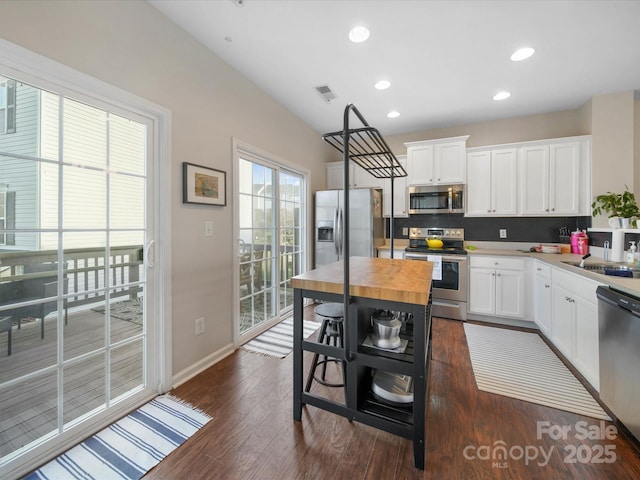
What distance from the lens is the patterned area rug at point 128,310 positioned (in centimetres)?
179

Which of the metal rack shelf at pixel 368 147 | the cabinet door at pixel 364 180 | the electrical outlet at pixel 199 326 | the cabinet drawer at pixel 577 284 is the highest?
the cabinet door at pixel 364 180

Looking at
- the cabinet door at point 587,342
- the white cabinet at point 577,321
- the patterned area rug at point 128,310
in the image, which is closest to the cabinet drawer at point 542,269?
the white cabinet at point 577,321

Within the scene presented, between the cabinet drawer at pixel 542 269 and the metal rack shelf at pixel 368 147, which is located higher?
the metal rack shelf at pixel 368 147

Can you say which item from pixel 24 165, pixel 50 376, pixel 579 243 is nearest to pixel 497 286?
pixel 579 243

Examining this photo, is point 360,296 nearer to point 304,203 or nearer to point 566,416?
point 566,416

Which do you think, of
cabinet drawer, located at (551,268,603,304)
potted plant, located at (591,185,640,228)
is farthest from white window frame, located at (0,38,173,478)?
potted plant, located at (591,185,640,228)

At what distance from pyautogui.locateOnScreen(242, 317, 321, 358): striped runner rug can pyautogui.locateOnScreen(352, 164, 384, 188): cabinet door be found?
2.33 m

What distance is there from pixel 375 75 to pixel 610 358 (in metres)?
2.92

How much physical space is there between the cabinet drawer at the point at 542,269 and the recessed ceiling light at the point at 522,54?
2032mm

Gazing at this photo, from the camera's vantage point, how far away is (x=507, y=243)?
3912 millimetres

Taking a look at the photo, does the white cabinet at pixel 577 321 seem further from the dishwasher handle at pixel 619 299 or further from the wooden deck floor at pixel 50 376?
the wooden deck floor at pixel 50 376

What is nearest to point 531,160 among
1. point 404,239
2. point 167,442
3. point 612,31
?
point 612,31

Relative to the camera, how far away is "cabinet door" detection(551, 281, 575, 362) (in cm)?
235

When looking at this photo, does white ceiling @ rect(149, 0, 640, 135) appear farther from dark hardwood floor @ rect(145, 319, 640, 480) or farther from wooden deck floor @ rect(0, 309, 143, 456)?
dark hardwood floor @ rect(145, 319, 640, 480)
